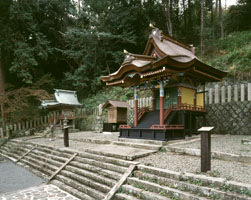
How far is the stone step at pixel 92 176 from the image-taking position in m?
5.19

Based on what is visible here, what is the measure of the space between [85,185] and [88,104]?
573 inches

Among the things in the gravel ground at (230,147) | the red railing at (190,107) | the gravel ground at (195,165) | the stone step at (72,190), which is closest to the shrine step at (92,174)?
the stone step at (72,190)

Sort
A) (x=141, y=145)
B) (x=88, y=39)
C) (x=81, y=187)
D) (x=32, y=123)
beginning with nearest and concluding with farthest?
(x=81, y=187) → (x=141, y=145) → (x=32, y=123) → (x=88, y=39)

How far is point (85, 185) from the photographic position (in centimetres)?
567

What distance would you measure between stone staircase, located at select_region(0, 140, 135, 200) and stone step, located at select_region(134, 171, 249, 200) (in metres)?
0.85

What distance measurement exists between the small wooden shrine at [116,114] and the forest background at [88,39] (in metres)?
4.24

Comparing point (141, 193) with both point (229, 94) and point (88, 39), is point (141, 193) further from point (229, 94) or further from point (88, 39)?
point (88, 39)

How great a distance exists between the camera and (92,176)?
5754mm

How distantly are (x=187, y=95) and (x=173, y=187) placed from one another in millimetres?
6018

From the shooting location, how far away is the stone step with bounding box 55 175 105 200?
16.4 ft

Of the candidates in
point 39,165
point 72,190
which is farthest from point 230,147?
point 39,165

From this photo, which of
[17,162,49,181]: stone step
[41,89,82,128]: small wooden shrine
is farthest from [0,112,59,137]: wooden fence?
[17,162,49,181]: stone step

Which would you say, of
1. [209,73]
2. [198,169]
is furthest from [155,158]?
[209,73]

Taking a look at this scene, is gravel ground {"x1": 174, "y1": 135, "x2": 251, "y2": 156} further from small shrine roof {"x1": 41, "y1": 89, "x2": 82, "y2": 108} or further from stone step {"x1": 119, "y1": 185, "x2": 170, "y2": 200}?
small shrine roof {"x1": 41, "y1": 89, "x2": 82, "y2": 108}
